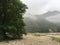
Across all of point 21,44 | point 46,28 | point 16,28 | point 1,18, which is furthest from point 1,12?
point 46,28

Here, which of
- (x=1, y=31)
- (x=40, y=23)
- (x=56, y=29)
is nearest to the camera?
(x=1, y=31)

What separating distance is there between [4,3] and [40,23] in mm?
34336

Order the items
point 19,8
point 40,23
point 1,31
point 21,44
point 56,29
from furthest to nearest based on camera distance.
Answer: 1. point 40,23
2. point 56,29
3. point 19,8
4. point 1,31
5. point 21,44

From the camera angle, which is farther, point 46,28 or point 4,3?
point 46,28

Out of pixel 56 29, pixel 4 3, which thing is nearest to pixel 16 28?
pixel 4 3

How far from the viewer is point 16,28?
99.5 feet

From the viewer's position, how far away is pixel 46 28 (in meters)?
59.9

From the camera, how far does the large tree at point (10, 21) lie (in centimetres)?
2984

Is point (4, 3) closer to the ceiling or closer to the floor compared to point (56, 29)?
closer to the ceiling

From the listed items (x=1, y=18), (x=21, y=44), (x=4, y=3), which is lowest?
(x=21, y=44)

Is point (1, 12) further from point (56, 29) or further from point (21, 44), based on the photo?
point (56, 29)

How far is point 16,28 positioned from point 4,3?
142 inches

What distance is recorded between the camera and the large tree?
29844mm

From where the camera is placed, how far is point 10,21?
30594 mm
